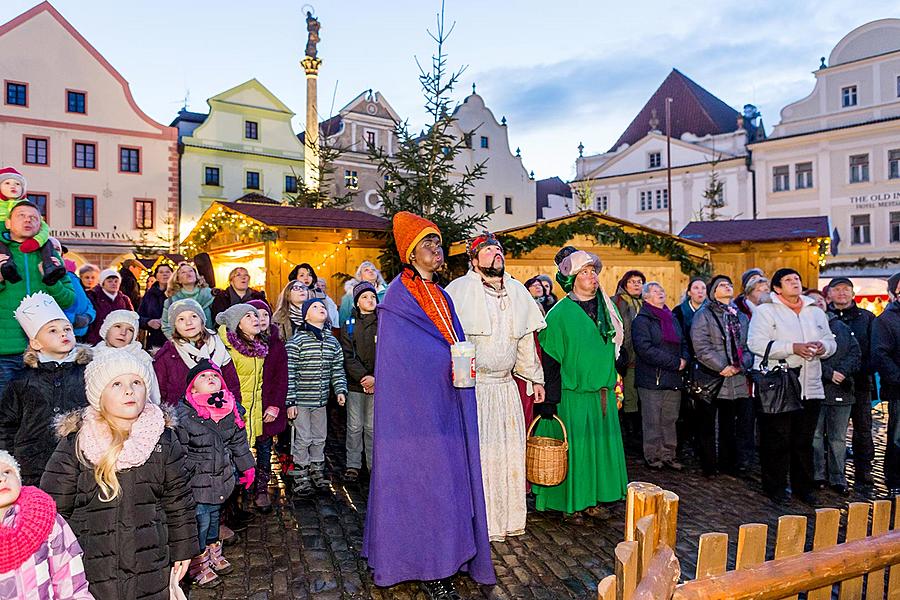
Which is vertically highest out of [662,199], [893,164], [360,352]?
[893,164]

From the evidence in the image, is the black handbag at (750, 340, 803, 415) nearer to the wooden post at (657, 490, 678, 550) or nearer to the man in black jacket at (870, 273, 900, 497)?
the man in black jacket at (870, 273, 900, 497)

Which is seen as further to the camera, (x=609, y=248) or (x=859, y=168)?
(x=859, y=168)

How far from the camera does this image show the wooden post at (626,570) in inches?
86.0

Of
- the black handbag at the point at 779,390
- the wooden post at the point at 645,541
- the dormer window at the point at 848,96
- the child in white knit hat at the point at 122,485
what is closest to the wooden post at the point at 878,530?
the wooden post at the point at 645,541

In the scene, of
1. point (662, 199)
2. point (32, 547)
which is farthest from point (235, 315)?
point (662, 199)

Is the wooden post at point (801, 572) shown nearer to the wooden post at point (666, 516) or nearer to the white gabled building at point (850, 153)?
the wooden post at point (666, 516)

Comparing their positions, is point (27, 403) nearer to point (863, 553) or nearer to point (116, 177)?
point (863, 553)

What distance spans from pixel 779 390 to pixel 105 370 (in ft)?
17.3

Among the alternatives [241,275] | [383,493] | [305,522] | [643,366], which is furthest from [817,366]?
[241,275]

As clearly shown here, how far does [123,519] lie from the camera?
3.02m

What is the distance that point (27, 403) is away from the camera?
3.88m

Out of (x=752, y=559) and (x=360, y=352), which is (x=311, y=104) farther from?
(x=752, y=559)

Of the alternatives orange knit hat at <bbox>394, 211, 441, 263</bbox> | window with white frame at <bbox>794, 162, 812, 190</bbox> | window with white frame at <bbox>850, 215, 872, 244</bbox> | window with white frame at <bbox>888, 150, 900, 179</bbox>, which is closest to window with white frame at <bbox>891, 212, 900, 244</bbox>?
window with white frame at <bbox>850, 215, 872, 244</bbox>

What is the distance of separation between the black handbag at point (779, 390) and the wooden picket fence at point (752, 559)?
8.44 feet
